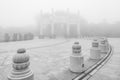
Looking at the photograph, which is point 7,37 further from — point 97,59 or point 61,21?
point 97,59

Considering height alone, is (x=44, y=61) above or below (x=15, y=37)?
below

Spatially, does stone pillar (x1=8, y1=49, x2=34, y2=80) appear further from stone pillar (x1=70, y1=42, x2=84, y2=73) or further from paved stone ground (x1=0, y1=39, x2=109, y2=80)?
stone pillar (x1=70, y1=42, x2=84, y2=73)

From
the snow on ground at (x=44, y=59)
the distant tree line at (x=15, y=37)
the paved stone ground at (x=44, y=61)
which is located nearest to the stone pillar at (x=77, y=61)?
the paved stone ground at (x=44, y=61)

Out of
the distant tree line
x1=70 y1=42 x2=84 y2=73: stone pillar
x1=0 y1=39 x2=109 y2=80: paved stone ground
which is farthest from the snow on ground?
the distant tree line

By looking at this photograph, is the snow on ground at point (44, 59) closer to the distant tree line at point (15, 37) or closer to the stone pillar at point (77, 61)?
the stone pillar at point (77, 61)

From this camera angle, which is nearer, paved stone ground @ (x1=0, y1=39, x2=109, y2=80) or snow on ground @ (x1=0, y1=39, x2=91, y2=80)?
paved stone ground @ (x1=0, y1=39, x2=109, y2=80)

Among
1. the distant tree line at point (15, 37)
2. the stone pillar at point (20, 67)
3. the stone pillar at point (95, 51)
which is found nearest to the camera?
the stone pillar at point (20, 67)

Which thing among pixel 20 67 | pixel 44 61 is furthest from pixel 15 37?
pixel 20 67

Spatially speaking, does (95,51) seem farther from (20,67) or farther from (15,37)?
(15,37)

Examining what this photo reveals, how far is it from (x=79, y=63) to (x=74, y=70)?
352mm

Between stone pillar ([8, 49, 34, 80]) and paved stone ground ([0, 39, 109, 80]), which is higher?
stone pillar ([8, 49, 34, 80])

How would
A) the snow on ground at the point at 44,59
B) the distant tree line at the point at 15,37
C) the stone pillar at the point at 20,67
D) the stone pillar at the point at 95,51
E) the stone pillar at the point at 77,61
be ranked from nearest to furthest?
1. the stone pillar at the point at 20,67
2. the stone pillar at the point at 77,61
3. the snow on ground at the point at 44,59
4. the stone pillar at the point at 95,51
5. the distant tree line at the point at 15,37

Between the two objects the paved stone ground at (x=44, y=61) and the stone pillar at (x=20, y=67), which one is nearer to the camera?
the stone pillar at (x=20, y=67)

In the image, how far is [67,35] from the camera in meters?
25.7
